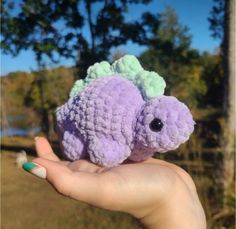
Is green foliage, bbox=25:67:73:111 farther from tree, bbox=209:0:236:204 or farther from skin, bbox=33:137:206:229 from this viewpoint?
skin, bbox=33:137:206:229

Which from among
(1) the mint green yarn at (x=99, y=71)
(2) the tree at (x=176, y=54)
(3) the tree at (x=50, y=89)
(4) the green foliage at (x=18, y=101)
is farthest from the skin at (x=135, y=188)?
(4) the green foliage at (x=18, y=101)

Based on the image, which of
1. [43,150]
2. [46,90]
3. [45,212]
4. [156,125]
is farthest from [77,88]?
[46,90]

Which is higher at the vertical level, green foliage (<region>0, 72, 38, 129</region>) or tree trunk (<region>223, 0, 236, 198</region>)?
tree trunk (<region>223, 0, 236, 198</region>)

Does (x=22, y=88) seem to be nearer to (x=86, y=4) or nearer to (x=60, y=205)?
(x=86, y=4)

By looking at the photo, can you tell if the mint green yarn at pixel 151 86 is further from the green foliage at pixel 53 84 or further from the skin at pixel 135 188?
the green foliage at pixel 53 84

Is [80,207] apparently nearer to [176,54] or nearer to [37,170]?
[37,170]

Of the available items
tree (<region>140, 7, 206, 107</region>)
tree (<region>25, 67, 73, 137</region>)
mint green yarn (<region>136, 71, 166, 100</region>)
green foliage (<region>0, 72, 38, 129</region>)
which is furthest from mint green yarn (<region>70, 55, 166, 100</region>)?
green foliage (<region>0, 72, 38, 129</region>)

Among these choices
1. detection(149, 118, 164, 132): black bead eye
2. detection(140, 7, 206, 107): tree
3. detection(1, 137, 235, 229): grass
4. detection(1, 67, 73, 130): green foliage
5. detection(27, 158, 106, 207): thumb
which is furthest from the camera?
detection(1, 67, 73, 130): green foliage
